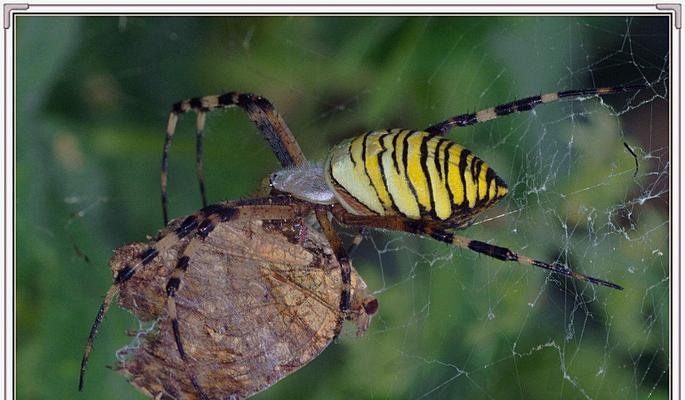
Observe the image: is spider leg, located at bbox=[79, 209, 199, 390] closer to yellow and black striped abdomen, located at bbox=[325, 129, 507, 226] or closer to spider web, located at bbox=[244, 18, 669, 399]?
yellow and black striped abdomen, located at bbox=[325, 129, 507, 226]

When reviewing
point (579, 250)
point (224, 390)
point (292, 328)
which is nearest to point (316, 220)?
point (292, 328)

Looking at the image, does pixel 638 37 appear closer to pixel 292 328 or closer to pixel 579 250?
pixel 579 250

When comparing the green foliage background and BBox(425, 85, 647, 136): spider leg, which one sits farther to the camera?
the green foliage background

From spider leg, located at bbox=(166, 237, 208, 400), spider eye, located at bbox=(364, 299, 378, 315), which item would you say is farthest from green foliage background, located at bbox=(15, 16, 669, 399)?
spider leg, located at bbox=(166, 237, 208, 400)

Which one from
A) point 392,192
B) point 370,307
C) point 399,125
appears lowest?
point 370,307

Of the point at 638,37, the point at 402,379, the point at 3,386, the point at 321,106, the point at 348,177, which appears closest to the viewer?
the point at 3,386

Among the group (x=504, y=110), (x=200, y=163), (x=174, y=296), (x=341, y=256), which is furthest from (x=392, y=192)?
(x=200, y=163)

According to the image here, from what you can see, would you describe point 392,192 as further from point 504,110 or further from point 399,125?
point 399,125
